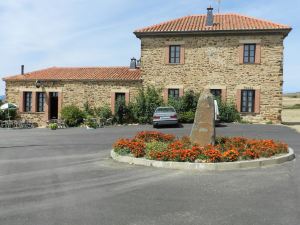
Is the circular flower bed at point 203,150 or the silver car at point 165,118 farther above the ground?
the silver car at point 165,118

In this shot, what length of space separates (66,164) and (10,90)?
Answer: 1989 cm

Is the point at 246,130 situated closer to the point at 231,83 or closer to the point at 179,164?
the point at 231,83

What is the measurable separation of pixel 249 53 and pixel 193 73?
3.98 metres

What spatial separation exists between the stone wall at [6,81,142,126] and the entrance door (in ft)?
1.59

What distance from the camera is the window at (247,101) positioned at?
24.6 m

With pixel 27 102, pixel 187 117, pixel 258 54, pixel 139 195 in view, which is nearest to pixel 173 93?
pixel 187 117

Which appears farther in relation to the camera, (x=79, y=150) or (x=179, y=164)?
(x=79, y=150)

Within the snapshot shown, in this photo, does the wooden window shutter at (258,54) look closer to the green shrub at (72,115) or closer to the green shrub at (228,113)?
the green shrub at (228,113)

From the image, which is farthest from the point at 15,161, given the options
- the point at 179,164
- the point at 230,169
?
the point at 230,169

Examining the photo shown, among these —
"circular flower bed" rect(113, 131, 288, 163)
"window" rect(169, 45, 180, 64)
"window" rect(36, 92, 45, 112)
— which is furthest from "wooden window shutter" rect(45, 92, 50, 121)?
"circular flower bed" rect(113, 131, 288, 163)

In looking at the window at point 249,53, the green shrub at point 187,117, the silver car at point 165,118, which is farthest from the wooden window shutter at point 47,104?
the window at point 249,53

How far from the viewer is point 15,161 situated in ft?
34.9

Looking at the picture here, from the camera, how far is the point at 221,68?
24797mm

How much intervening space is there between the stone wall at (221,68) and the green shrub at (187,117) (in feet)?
8.18
